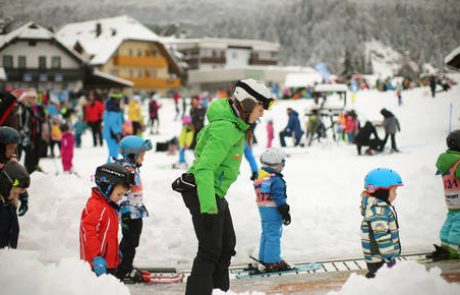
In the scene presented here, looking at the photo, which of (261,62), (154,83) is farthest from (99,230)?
(261,62)

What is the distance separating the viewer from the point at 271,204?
5.68 m

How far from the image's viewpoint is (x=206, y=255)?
3578mm

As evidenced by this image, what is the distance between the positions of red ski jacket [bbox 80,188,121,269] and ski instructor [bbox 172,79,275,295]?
2.43 feet

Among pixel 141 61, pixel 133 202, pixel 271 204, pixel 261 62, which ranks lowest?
pixel 271 204

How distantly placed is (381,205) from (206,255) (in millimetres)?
1518

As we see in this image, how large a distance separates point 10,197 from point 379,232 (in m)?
3.43

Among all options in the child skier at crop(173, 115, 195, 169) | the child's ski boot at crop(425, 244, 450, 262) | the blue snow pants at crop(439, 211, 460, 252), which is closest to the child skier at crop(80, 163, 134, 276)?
the child's ski boot at crop(425, 244, 450, 262)

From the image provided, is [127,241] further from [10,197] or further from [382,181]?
[382,181]

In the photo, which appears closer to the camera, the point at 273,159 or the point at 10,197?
the point at 10,197

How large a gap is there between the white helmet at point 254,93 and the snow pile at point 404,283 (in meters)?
1.30

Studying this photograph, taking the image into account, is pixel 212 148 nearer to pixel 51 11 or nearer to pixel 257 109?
pixel 257 109

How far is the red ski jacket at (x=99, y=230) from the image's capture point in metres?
3.86

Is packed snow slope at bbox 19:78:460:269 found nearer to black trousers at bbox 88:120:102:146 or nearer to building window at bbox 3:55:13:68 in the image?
building window at bbox 3:55:13:68

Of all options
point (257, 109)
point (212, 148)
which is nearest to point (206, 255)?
point (212, 148)
